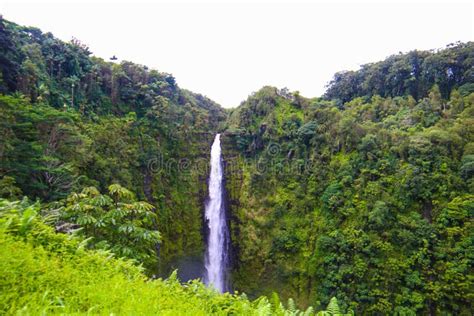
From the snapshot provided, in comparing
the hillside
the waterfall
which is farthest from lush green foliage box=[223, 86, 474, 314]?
the waterfall

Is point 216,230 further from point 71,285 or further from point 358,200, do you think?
point 71,285

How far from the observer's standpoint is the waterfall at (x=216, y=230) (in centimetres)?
2064

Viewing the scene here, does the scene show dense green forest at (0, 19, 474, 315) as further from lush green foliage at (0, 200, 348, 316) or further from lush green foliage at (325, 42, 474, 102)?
lush green foliage at (0, 200, 348, 316)

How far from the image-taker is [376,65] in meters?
27.1

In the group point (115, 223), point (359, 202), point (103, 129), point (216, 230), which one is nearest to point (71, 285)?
point (115, 223)

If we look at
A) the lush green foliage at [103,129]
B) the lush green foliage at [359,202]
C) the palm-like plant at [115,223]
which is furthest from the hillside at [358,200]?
the palm-like plant at [115,223]

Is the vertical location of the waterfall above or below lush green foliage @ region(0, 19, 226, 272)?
below

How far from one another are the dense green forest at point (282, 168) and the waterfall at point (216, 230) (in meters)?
0.70

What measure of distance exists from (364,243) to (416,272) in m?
2.63

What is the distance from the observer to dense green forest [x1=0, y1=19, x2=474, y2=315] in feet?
38.6

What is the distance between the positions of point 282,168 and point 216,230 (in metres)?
6.84

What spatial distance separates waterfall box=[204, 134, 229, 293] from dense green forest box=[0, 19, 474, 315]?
2.30ft

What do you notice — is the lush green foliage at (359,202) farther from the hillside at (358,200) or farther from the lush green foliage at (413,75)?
the lush green foliage at (413,75)

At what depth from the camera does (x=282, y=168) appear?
21922 mm
